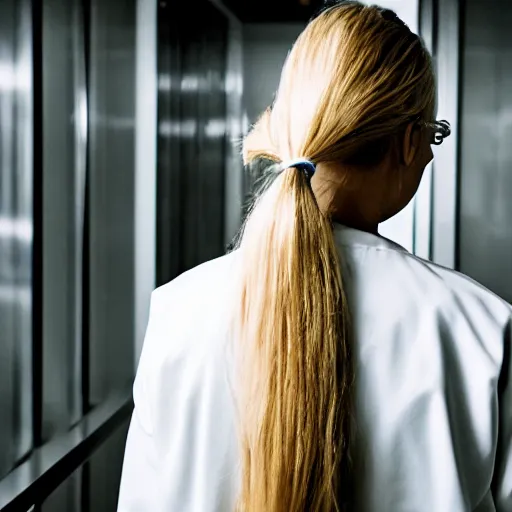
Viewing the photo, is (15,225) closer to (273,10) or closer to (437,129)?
(437,129)

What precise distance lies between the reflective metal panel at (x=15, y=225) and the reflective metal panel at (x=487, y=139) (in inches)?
39.6

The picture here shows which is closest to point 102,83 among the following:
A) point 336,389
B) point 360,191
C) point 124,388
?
point 124,388

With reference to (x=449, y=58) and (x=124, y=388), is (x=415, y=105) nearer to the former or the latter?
(x=449, y=58)

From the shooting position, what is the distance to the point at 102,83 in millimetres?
1802

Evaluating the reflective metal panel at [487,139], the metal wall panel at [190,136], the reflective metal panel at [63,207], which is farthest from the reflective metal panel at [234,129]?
the reflective metal panel at [487,139]

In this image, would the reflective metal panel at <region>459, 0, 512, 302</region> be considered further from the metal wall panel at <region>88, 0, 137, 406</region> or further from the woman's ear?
the woman's ear

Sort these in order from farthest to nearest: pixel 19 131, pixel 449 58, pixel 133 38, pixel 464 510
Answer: pixel 133 38
pixel 449 58
pixel 19 131
pixel 464 510

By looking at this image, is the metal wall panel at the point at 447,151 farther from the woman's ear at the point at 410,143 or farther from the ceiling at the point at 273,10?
the woman's ear at the point at 410,143

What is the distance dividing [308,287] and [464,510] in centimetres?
27

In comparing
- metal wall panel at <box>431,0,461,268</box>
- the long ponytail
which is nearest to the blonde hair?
the long ponytail

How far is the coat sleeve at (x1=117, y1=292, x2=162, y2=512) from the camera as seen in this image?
0.81 metres

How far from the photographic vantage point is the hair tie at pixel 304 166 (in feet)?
2.47

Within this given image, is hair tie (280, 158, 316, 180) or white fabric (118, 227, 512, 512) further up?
hair tie (280, 158, 316, 180)

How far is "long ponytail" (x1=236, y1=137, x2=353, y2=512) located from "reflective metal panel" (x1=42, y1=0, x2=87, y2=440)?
0.92 meters
